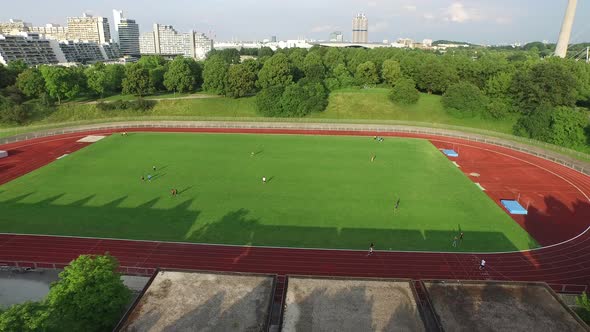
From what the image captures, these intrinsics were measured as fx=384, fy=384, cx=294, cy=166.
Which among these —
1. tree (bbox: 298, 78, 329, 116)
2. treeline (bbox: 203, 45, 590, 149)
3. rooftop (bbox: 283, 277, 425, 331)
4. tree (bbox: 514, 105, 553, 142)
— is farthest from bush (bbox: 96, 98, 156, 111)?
tree (bbox: 514, 105, 553, 142)

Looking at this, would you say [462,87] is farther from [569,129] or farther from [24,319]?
[24,319]

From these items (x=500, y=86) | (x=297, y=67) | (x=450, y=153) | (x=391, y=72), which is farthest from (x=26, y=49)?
(x=500, y=86)

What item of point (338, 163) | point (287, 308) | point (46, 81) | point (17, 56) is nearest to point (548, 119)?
point (338, 163)

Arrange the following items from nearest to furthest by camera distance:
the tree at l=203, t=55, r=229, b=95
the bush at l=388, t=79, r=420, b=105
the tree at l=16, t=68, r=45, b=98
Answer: the tree at l=16, t=68, r=45, b=98, the bush at l=388, t=79, r=420, b=105, the tree at l=203, t=55, r=229, b=95

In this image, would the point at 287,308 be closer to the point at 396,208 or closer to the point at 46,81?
Result: the point at 396,208

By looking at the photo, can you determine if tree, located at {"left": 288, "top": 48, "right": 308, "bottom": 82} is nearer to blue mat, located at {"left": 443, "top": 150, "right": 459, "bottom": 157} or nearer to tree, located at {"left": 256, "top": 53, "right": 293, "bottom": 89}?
tree, located at {"left": 256, "top": 53, "right": 293, "bottom": 89}

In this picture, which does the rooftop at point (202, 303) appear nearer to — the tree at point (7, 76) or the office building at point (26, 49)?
the tree at point (7, 76)
